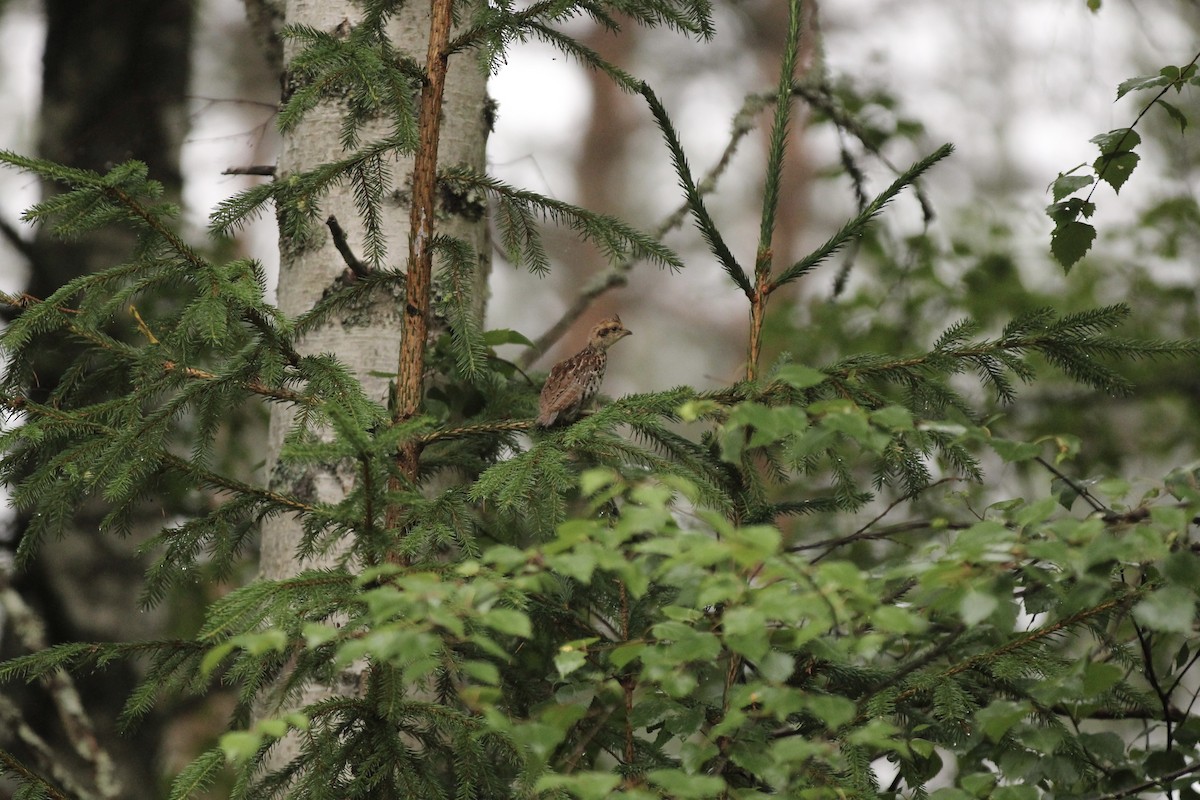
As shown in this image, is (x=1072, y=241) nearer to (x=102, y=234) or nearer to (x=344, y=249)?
(x=344, y=249)

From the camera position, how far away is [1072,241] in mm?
2455

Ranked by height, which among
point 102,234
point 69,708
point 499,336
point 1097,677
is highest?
point 102,234

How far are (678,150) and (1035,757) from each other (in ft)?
4.36

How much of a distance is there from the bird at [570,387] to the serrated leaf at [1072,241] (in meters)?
1.15

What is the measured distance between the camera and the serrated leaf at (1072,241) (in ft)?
8.04

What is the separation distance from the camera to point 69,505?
227 centimetres

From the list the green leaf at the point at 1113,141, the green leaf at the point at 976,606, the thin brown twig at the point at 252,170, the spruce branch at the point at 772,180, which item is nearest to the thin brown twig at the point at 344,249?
the thin brown twig at the point at 252,170

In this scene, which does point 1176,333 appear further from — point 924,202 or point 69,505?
point 69,505

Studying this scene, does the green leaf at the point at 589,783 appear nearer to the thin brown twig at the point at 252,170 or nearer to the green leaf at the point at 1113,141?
the green leaf at the point at 1113,141

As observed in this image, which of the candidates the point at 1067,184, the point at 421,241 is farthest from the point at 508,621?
the point at 1067,184

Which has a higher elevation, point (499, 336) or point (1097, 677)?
point (499, 336)

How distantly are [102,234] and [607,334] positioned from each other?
2.88 metres

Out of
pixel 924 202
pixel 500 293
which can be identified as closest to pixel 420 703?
pixel 924 202

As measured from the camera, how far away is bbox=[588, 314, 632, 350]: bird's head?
3.62 metres
